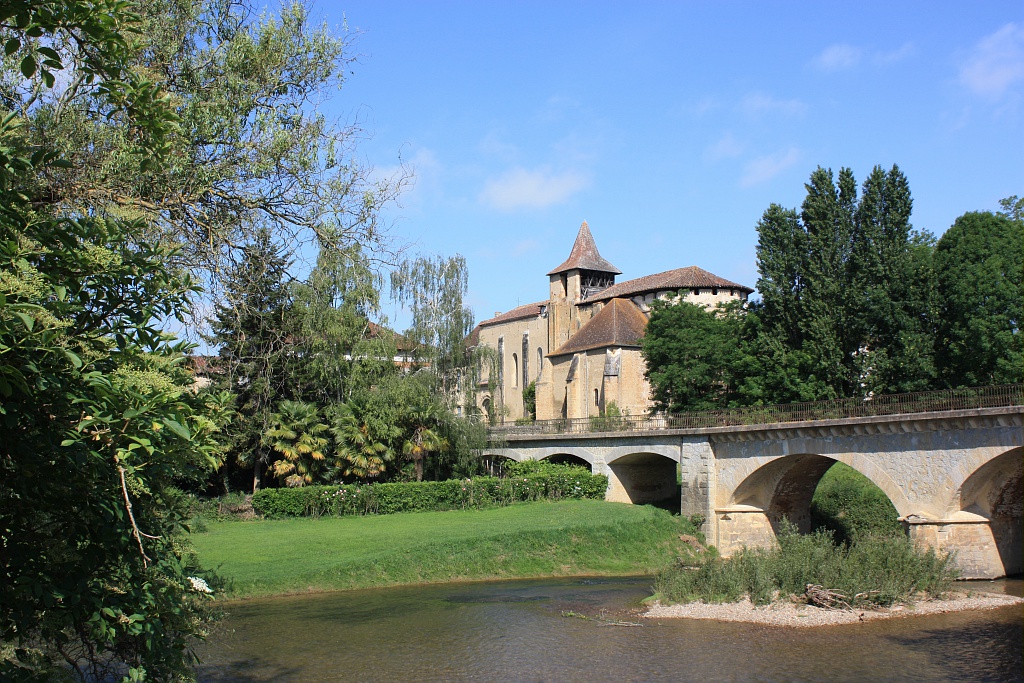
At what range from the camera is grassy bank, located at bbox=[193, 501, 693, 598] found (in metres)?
21.3

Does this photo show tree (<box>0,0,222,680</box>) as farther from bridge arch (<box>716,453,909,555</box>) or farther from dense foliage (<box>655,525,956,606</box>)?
bridge arch (<box>716,453,909,555</box>)

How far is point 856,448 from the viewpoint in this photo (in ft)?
77.9

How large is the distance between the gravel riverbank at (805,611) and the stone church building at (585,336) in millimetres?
22037

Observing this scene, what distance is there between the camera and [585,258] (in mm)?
60750

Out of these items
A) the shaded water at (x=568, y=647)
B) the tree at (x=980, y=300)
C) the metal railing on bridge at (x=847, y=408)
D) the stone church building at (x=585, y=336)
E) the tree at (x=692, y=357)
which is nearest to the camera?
the shaded water at (x=568, y=647)

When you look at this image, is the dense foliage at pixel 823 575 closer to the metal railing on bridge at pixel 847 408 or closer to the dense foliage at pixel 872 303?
the metal railing on bridge at pixel 847 408

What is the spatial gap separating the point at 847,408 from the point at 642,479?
13.1 m

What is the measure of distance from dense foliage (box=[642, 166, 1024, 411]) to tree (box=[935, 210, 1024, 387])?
0.11 feet

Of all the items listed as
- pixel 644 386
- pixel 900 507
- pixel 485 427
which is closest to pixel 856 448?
pixel 900 507

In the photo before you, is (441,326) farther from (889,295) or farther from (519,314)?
(519,314)

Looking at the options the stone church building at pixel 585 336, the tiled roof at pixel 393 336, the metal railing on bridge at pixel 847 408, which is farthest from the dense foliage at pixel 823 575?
the stone church building at pixel 585 336

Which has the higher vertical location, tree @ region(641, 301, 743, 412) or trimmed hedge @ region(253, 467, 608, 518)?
tree @ region(641, 301, 743, 412)

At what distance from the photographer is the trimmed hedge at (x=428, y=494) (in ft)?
96.5

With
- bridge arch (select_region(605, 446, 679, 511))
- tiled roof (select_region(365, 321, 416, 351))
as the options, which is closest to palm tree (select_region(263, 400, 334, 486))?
tiled roof (select_region(365, 321, 416, 351))
